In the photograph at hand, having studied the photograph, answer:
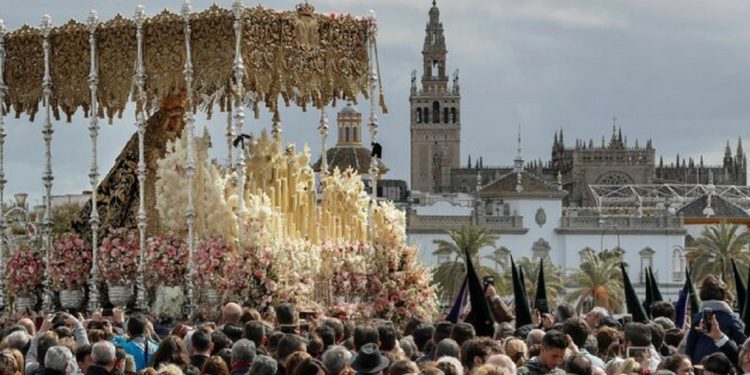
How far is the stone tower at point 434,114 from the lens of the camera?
192m

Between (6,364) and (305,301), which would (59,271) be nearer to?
(305,301)

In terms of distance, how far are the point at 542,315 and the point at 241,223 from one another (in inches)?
213

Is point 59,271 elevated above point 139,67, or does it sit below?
below

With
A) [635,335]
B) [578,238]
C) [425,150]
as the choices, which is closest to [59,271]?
[635,335]

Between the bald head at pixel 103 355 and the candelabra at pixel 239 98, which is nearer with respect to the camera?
the bald head at pixel 103 355

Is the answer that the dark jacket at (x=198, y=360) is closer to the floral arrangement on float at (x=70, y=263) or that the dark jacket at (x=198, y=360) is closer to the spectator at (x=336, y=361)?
the spectator at (x=336, y=361)

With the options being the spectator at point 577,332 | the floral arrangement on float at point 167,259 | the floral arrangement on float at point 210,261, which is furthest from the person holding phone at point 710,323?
the floral arrangement on float at point 167,259

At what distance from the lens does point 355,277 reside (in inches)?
1111

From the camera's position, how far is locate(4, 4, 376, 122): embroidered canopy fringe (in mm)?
26797

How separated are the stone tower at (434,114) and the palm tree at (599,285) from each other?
96779 millimetres

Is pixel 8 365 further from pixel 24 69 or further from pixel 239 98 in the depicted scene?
pixel 24 69

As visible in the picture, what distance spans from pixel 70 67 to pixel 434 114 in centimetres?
16672

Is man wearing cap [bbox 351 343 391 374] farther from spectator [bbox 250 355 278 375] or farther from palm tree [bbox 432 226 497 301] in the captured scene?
palm tree [bbox 432 226 497 301]

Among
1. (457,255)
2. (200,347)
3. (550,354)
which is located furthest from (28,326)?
(457,255)
